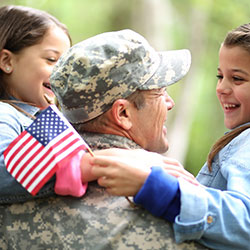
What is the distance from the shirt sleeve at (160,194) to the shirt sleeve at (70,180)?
10.2 inches

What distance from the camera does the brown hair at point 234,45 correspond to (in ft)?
10.0

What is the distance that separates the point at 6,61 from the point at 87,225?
5.46ft

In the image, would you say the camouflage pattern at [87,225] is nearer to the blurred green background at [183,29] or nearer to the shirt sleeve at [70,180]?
the shirt sleeve at [70,180]

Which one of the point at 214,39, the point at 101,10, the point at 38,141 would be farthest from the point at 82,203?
the point at 214,39

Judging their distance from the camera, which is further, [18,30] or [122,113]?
[18,30]

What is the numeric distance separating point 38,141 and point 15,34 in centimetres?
144

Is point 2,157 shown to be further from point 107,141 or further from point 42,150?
point 107,141

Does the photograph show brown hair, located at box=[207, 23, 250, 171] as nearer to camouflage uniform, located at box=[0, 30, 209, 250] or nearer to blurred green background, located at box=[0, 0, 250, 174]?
camouflage uniform, located at box=[0, 30, 209, 250]

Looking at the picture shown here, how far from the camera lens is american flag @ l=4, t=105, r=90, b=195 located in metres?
2.46

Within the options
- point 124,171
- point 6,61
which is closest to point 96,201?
point 124,171

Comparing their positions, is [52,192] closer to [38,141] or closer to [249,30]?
[38,141]

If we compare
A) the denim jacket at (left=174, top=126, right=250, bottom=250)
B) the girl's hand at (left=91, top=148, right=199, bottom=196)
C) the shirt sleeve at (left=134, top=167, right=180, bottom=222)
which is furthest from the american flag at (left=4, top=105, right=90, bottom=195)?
the denim jacket at (left=174, top=126, right=250, bottom=250)

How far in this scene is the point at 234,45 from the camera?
10.5ft

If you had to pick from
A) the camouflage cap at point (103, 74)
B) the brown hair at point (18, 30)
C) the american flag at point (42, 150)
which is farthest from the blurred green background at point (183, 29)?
the american flag at point (42, 150)
